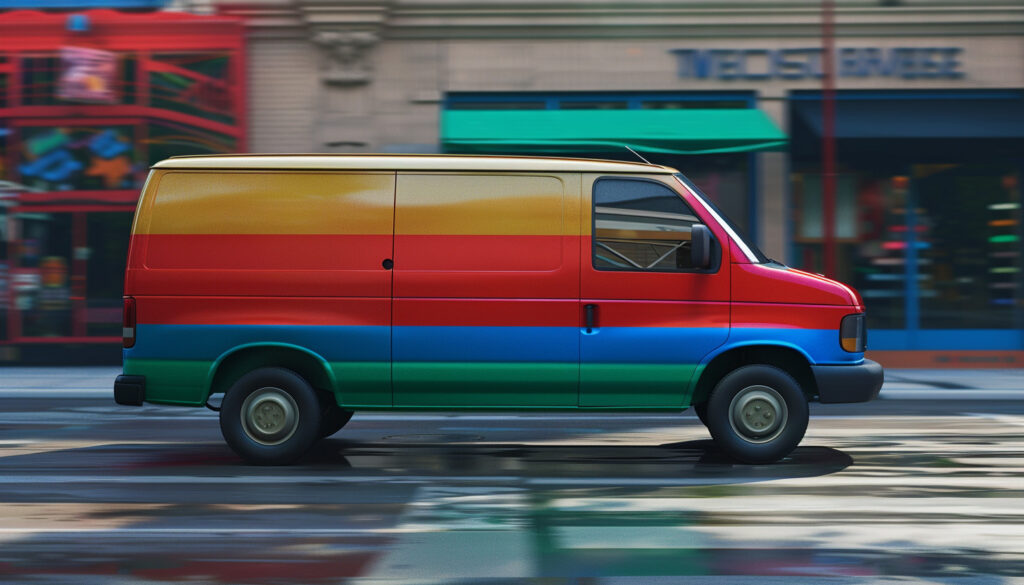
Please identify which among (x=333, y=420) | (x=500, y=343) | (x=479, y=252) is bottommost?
(x=333, y=420)

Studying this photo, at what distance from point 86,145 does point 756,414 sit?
1347cm

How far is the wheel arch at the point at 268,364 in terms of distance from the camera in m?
8.31

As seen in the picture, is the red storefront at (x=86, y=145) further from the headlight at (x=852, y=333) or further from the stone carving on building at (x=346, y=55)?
the headlight at (x=852, y=333)

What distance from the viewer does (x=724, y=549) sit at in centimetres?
574

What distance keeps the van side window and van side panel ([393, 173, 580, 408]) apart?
8.5 inches

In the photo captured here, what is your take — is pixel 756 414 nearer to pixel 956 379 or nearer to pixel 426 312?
pixel 426 312

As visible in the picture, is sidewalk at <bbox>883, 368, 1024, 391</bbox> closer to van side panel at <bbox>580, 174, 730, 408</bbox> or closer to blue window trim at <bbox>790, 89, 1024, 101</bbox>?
blue window trim at <bbox>790, 89, 1024, 101</bbox>

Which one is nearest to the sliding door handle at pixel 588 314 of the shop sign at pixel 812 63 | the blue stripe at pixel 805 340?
the blue stripe at pixel 805 340

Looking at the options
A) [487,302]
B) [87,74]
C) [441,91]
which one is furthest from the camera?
[441,91]

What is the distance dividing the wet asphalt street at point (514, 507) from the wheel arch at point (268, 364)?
0.60 m

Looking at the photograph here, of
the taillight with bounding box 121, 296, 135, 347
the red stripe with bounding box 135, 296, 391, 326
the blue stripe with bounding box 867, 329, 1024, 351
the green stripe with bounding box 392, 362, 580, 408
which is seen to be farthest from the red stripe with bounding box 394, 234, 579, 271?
the blue stripe with bounding box 867, 329, 1024, 351

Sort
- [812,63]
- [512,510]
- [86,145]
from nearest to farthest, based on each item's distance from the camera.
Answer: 1. [512,510]
2. [86,145]
3. [812,63]

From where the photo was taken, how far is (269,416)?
27.5ft

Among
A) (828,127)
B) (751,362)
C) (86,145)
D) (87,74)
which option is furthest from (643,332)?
(87,74)
